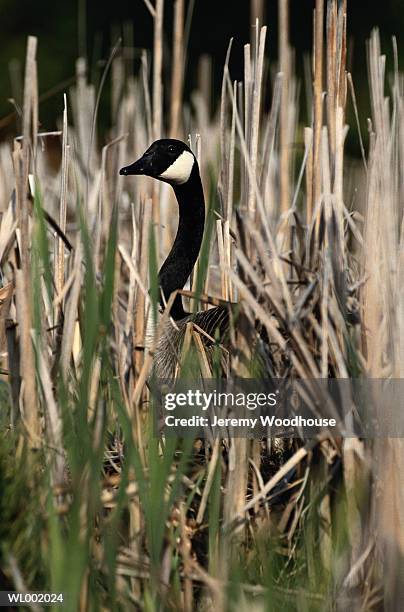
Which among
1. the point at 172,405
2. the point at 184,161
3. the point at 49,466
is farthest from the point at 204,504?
the point at 184,161

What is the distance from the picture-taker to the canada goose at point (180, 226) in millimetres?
1680

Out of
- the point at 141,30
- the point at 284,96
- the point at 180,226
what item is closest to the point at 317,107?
the point at 284,96

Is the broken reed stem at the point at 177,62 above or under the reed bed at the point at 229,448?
above

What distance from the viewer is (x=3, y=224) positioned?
1528 mm

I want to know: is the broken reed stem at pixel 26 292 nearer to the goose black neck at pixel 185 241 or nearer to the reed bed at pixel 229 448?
the reed bed at pixel 229 448

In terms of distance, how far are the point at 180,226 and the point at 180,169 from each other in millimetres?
154

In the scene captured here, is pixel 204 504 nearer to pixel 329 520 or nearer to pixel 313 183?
pixel 329 520

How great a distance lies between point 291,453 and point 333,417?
0.21 meters

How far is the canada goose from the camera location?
5.51ft

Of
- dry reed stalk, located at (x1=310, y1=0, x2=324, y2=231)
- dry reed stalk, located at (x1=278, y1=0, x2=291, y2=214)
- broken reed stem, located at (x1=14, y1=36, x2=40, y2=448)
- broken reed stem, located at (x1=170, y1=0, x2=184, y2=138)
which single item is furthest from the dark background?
broken reed stem, located at (x1=14, y1=36, x2=40, y2=448)

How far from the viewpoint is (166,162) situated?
5.91 feet
